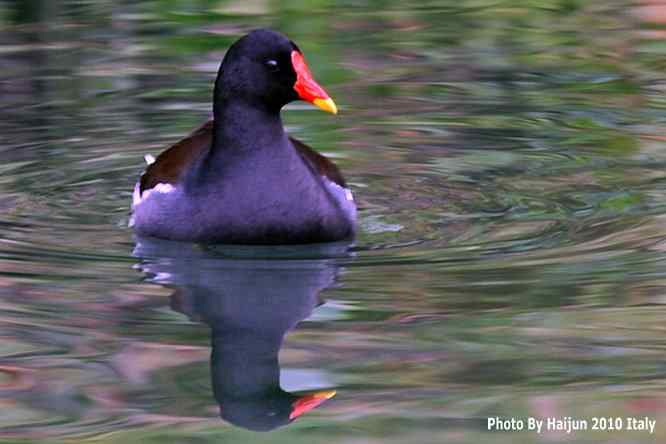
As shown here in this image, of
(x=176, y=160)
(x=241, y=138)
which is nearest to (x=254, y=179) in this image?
(x=241, y=138)

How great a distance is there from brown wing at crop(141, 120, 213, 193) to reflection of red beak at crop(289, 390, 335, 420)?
222 centimetres

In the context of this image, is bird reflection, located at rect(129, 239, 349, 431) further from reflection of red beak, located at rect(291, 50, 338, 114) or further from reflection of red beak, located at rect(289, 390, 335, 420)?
reflection of red beak, located at rect(291, 50, 338, 114)

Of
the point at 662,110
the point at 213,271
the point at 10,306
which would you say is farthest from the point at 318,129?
the point at 10,306

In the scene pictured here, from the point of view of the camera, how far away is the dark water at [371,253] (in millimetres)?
5086

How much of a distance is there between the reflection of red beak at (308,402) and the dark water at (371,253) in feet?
0.09

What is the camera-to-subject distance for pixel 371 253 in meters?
6.77

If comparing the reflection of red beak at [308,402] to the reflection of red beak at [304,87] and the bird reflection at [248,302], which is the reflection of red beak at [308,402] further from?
the reflection of red beak at [304,87]

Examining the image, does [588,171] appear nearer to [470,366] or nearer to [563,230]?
[563,230]

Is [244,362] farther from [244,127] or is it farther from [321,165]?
[321,165]

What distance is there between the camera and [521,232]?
7008 millimetres

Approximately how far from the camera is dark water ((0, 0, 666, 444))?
16.7ft

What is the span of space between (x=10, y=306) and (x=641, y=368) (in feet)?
7.16

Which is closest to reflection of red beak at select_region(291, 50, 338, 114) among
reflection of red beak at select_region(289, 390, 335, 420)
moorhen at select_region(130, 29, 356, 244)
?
moorhen at select_region(130, 29, 356, 244)

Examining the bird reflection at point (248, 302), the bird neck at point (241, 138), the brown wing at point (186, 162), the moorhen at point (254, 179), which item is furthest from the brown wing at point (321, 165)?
the bird reflection at point (248, 302)
